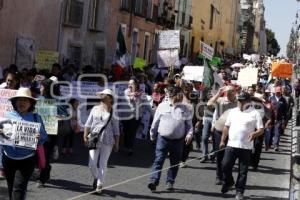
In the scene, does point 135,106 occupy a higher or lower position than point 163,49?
lower

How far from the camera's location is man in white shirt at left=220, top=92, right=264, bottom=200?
10.2 metres

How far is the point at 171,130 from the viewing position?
10.5 meters

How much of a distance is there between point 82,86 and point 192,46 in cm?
3804

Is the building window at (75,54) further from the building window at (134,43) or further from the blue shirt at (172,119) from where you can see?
the blue shirt at (172,119)

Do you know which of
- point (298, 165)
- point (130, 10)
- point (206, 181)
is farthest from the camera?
point (130, 10)

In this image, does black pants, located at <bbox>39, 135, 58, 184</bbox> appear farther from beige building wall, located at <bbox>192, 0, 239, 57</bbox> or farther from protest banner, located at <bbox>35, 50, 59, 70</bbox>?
beige building wall, located at <bbox>192, 0, 239, 57</bbox>

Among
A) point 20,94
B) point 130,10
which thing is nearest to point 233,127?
point 20,94

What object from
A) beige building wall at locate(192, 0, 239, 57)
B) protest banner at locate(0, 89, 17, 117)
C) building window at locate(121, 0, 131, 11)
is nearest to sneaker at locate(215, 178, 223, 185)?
protest banner at locate(0, 89, 17, 117)

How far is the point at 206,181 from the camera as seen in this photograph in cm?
1180

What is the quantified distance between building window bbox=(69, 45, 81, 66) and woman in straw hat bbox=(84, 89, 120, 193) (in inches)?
565

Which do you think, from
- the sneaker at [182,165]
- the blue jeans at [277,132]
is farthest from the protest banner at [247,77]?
the sneaker at [182,165]

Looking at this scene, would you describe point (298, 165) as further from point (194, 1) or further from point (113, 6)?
point (194, 1)

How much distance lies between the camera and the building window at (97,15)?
88.2 feet

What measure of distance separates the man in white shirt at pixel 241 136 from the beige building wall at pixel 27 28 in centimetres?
1041
